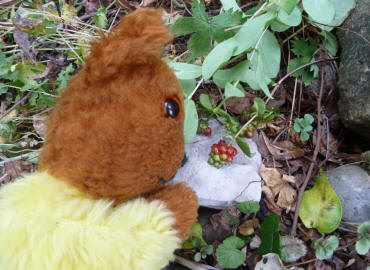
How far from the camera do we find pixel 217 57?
3.69 ft

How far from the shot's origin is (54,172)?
0.81 metres

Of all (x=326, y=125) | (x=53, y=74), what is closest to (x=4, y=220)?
(x=53, y=74)

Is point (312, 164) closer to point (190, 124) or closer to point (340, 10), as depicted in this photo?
point (190, 124)

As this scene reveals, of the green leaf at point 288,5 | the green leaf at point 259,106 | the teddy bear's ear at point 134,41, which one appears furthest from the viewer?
the green leaf at point 259,106

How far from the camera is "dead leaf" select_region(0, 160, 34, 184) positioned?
1.38 meters

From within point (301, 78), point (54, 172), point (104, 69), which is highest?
point (104, 69)

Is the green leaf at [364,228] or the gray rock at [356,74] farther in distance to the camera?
the gray rock at [356,74]

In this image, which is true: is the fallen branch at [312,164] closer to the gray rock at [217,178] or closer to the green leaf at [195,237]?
the gray rock at [217,178]

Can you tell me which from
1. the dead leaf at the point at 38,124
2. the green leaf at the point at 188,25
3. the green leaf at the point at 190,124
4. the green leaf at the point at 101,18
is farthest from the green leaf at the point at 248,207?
the green leaf at the point at 101,18

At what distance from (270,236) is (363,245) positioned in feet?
1.01

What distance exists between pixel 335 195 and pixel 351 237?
0.19 metres

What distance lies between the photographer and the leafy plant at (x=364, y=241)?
3.71ft

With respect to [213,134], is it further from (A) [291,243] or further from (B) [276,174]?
(A) [291,243]

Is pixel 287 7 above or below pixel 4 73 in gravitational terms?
above
